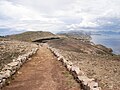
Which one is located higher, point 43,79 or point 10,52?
point 10,52

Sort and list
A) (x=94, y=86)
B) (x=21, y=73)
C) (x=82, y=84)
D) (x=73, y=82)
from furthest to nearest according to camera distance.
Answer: (x=21, y=73)
(x=73, y=82)
(x=82, y=84)
(x=94, y=86)

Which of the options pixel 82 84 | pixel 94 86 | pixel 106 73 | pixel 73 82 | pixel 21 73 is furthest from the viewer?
pixel 106 73

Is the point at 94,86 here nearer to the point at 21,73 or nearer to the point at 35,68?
the point at 21,73

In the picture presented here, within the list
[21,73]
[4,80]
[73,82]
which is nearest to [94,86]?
[73,82]

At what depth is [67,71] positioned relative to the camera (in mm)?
22875

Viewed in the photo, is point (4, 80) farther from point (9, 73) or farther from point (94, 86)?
point (94, 86)

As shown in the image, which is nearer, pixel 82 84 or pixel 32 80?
pixel 82 84

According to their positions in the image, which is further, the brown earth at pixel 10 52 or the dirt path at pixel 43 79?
the brown earth at pixel 10 52

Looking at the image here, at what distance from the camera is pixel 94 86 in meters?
16.3

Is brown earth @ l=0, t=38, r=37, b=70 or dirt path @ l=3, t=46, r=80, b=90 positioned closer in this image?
dirt path @ l=3, t=46, r=80, b=90

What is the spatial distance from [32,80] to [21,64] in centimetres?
590

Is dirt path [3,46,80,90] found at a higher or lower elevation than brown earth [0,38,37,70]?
lower

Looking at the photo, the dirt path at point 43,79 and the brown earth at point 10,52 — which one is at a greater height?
the brown earth at point 10,52

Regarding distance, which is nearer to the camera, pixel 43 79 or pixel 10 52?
pixel 43 79
